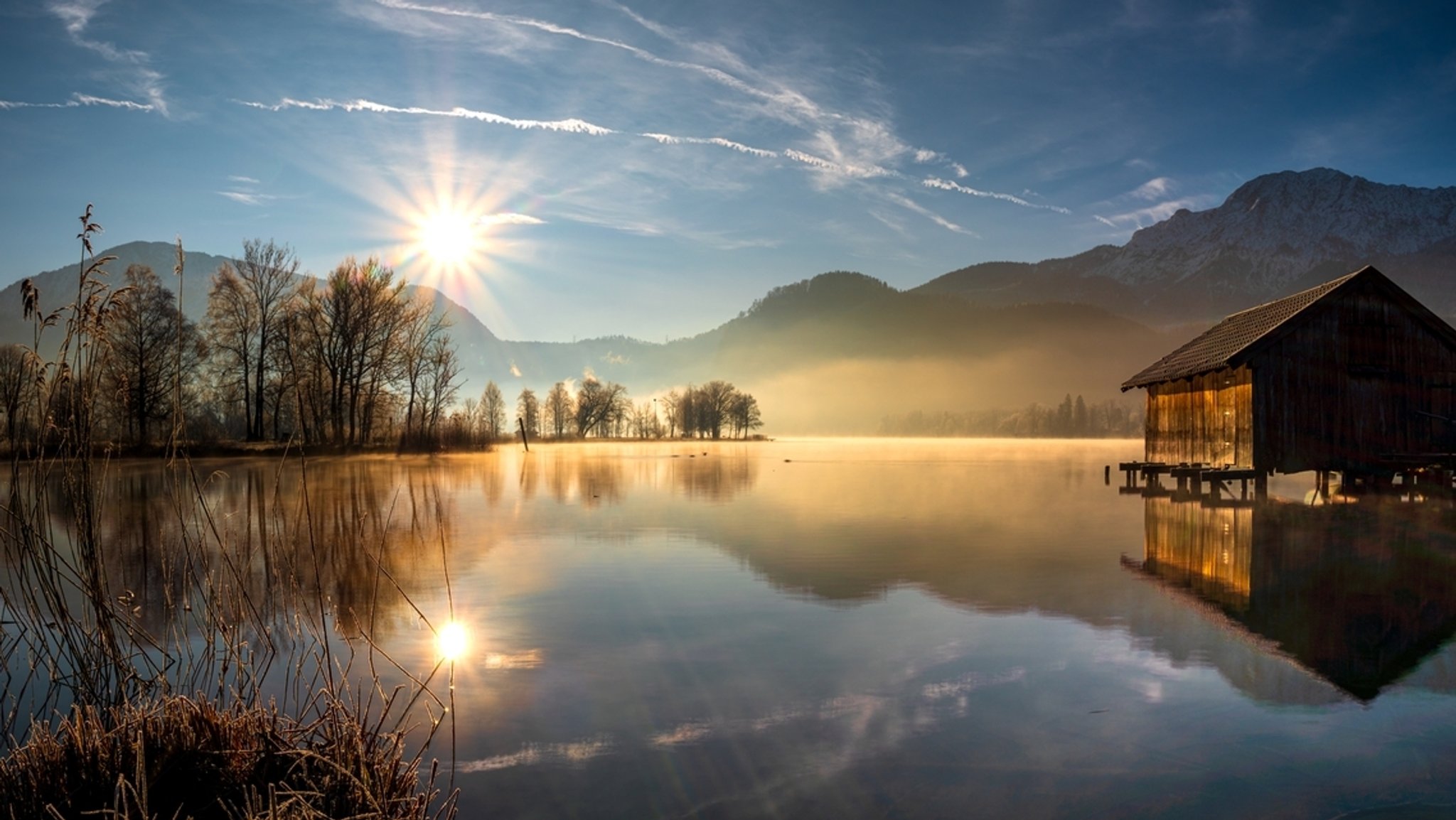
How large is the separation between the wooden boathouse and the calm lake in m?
8.78

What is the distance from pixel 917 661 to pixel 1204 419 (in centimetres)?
2575

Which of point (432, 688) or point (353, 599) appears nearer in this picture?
point (432, 688)

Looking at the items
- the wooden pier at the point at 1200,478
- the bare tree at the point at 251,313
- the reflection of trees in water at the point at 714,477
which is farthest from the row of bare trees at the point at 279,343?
the wooden pier at the point at 1200,478

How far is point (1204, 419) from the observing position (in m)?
28.5

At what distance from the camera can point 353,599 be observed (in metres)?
9.63

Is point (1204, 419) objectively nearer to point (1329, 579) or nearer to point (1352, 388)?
point (1352, 388)

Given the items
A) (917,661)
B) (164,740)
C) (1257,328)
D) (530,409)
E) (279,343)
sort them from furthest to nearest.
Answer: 1. (530,409)
2. (279,343)
3. (1257,328)
4. (917,661)
5. (164,740)

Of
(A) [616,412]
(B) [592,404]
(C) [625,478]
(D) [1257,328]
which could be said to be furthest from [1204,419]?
(A) [616,412]

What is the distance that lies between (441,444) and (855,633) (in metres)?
49.1

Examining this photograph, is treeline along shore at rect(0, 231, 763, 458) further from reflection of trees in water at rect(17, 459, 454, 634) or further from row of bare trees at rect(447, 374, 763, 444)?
row of bare trees at rect(447, 374, 763, 444)

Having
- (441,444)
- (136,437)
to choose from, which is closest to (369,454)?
(441,444)

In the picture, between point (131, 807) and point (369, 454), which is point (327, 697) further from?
point (369, 454)

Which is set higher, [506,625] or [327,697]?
[327,697]

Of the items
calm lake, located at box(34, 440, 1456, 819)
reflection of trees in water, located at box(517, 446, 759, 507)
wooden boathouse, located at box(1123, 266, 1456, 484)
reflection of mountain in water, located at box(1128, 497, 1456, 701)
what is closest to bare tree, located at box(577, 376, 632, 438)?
reflection of trees in water, located at box(517, 446, 759, 507)
